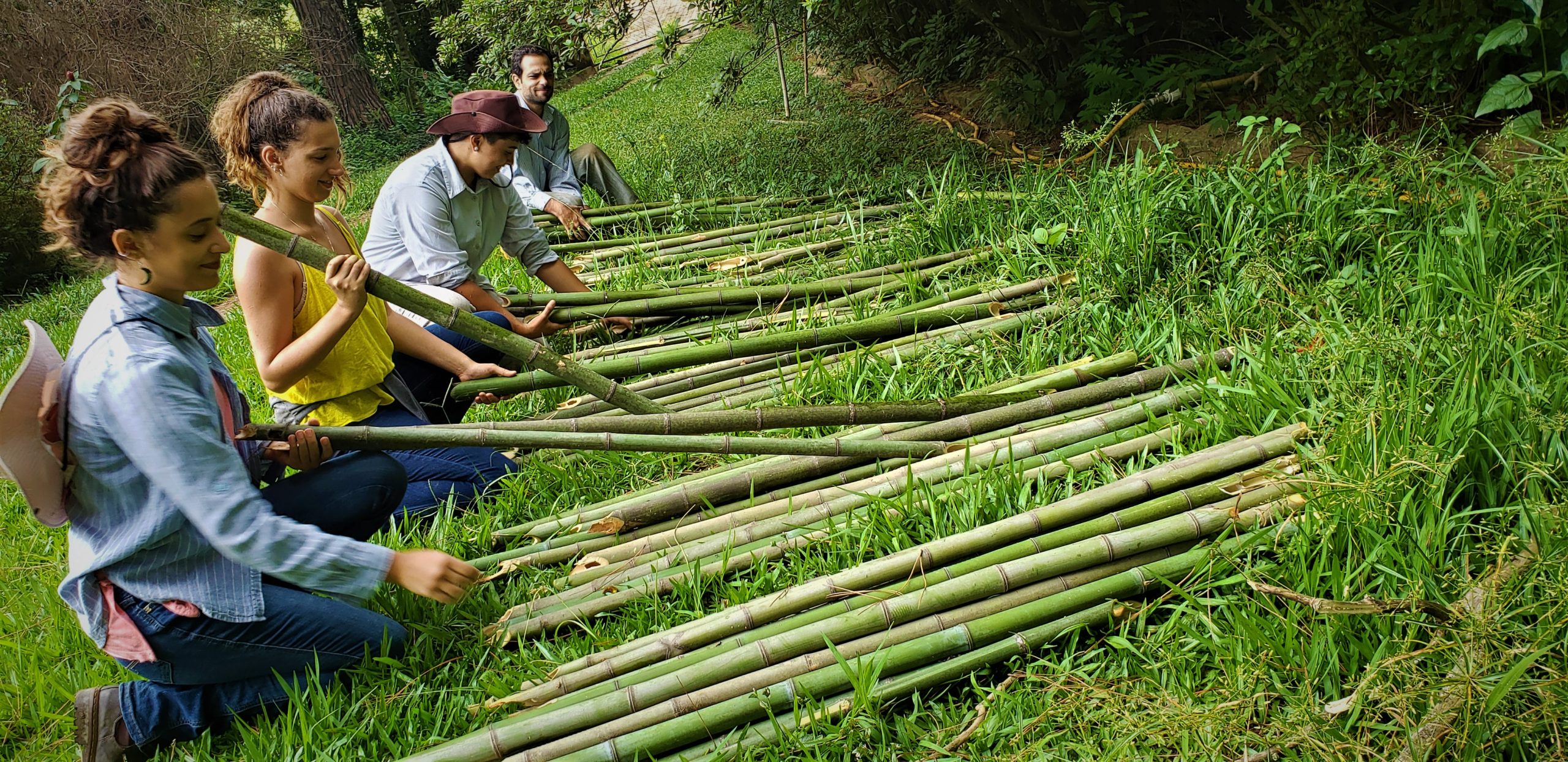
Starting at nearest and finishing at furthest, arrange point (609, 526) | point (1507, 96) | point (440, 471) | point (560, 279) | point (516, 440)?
point (516, 440) → point (609, 526) → point (440, 471) → point (1507, 96) → point (560, 279)

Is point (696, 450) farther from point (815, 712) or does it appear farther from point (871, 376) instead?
point (871, 376)

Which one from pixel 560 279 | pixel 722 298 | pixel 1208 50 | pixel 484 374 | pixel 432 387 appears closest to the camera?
pixel 484 374

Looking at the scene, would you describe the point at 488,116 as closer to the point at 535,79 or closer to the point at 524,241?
the point at 524,241

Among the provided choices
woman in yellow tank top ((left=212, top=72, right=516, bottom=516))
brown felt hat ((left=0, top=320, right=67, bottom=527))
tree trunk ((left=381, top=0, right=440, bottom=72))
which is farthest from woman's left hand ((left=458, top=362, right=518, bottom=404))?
tree trunk ((left=381, top=0, right=440, bottom=72))

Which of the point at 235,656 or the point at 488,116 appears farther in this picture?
the point at 488,116

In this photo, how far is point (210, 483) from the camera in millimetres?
1964

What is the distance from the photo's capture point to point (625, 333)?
13.1 feet

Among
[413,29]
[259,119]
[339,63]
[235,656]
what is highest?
[259,119]

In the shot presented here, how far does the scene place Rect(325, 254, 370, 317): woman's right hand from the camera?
2.31m

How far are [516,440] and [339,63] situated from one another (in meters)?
12.6

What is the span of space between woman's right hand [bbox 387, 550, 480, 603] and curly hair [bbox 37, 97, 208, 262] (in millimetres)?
825

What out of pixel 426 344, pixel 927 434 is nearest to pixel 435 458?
pixel 426 344

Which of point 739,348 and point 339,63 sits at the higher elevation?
point 339,63

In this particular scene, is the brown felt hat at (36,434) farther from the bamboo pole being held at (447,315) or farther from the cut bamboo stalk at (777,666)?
the cut bamboo stalk at (777,666)
